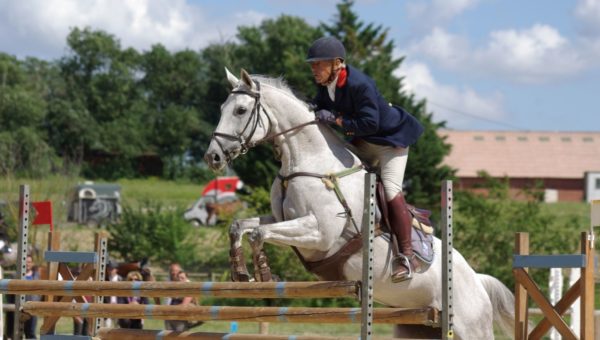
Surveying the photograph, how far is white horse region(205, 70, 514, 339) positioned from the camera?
6133 mm

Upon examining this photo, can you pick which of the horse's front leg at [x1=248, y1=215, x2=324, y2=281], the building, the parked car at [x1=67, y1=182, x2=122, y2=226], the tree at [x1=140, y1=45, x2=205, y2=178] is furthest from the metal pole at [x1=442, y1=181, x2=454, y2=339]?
the tree at [x1=140, y1=45, x2=205, y2=178]

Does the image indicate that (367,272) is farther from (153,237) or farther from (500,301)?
(153,237)

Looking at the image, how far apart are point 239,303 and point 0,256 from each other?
914 cm

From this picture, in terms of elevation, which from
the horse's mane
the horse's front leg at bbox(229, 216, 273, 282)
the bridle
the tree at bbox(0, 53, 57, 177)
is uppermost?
the tree at bbox(0, 53, 57, 177)

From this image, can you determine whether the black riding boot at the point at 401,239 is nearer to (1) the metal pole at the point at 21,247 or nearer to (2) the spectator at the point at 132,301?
(1) the metal pole at the point at 21,247

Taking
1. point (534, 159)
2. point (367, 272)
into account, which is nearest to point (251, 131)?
point (367, 272)

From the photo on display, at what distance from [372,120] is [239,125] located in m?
0.89

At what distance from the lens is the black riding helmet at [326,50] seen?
6.34 meters

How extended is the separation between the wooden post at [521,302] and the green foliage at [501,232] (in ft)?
49.7

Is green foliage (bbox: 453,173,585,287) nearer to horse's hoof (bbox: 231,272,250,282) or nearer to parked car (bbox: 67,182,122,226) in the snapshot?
horse's hoof (bbox: 231,272,250,282)

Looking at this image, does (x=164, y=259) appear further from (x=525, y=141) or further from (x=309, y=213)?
(x=525, y=141)

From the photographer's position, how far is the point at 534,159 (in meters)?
58.9

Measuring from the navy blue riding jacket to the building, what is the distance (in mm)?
49092

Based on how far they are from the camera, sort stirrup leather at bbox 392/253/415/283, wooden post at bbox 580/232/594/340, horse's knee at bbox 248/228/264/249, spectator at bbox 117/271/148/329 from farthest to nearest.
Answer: spectator at bbox 117/271/148/329, stirrup leather at bbox 392/253/415/283, horse's knee at bbox 248/228/264/249, wooden post at bbox 580/232/594/340
